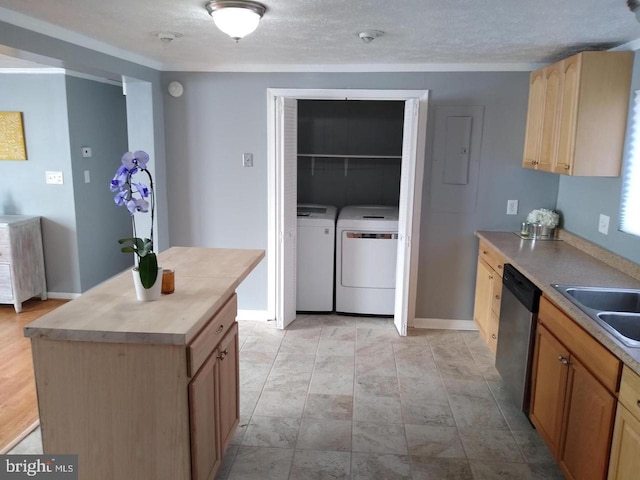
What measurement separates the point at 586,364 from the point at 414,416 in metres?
1.09

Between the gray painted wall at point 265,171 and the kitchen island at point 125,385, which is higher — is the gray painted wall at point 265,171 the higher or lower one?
the higher one

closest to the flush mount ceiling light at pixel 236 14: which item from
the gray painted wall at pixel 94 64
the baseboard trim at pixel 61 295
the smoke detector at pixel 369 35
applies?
the smoke detector at pixel 369 35

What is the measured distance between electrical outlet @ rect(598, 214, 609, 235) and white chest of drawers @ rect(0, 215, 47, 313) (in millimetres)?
4458

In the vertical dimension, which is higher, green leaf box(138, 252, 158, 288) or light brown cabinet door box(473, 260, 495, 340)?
green leaf box(138, 252, 158, 288)

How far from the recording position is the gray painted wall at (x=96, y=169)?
4461 mm

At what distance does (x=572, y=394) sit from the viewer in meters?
2.08

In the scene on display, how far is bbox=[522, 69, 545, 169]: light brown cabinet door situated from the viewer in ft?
10.8

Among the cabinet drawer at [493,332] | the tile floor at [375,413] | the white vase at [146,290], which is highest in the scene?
the white vase at [146,290]

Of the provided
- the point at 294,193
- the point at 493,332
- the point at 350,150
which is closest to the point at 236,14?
the point at 294,193

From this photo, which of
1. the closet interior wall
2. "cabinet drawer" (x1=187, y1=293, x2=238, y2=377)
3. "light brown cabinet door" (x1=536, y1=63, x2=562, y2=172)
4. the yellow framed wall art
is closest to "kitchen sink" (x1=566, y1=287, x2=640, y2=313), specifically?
"light brown cabinet door" (x1=536, y1=63, x2=562, y2=172)

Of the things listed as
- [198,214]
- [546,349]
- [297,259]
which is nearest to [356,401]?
[546,349]

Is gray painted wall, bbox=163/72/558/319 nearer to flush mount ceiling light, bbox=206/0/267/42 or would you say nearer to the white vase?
flush mount ceiling light, bbox=206/0/267/42

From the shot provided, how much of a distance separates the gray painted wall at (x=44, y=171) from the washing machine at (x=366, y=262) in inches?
97.7

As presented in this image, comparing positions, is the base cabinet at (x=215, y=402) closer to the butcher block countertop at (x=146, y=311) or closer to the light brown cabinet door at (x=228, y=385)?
the light brown cabinet door at (x=228, y=385)
